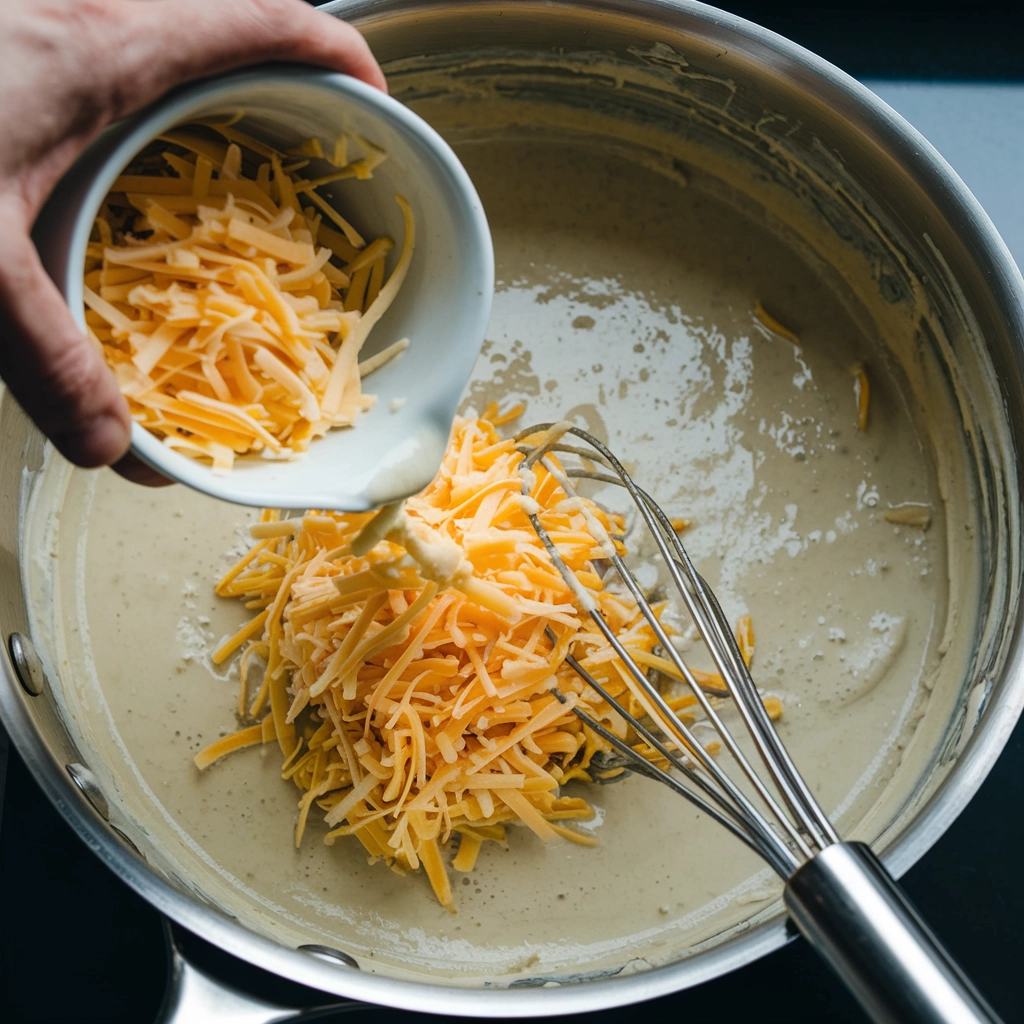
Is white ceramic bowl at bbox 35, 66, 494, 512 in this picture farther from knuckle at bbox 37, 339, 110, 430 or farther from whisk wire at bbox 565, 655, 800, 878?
whisk wire at bbox 565, 655, 800, 878

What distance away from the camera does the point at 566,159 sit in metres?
1.11

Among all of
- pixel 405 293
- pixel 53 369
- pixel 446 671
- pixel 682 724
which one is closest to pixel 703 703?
Answer: pixel 682 724

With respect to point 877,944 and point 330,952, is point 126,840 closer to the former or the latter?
point 330,952

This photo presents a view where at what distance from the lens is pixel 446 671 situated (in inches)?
33.4

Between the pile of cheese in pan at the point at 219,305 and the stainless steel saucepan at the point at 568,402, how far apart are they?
1.05ft

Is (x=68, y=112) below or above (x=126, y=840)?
above

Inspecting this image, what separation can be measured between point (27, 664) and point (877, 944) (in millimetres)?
752

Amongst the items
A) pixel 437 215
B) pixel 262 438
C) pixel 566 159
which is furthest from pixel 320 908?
pixel 566 159

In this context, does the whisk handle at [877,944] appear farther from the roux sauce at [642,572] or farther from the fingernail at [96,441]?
the fingernail at [96,441]

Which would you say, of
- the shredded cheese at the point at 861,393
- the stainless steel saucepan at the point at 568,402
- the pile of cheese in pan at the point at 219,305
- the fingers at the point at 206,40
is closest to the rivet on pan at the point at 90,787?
the stainless steel saucepan at the point at 568,402

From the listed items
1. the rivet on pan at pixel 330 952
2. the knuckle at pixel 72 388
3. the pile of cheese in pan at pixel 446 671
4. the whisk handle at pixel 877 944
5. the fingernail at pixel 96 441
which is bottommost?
the rivet on pan at pixel 330 952

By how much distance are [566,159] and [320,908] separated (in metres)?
0.87

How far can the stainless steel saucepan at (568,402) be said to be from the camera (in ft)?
2.86

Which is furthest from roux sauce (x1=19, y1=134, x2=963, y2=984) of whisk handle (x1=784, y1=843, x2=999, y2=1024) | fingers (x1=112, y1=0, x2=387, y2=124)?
fingers (x1=112, y1=0, x2=387, y2=124)
